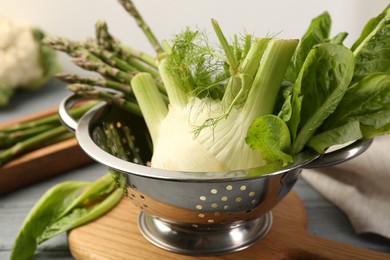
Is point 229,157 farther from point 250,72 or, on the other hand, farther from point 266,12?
point 266,12

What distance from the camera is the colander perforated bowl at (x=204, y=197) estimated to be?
807 mm

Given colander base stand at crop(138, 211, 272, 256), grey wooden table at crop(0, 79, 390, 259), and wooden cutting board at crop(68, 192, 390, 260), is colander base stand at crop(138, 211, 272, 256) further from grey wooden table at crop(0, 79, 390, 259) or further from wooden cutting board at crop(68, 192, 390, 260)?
grey wooden table at crop(0, 79, 390, 259)

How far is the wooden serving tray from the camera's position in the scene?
122 cm

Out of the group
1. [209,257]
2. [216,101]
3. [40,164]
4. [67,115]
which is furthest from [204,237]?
[40,164]

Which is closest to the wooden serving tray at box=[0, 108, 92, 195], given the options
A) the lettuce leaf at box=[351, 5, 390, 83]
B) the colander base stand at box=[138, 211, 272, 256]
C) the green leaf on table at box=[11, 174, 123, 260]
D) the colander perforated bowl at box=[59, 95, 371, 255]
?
the green leaf on table at box=[11, 174, 123, 260]

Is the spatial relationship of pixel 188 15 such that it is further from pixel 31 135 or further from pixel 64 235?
A: pixel 64 235

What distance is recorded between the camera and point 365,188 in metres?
1.10

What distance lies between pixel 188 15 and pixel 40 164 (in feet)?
3.03

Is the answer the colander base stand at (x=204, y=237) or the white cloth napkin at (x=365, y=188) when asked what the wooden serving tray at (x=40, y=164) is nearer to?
the colander base stand at (x=204, y=237)

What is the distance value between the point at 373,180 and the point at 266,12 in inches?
39.2

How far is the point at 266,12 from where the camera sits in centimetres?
195

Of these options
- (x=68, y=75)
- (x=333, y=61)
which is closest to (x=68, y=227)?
(x=68, y=75)

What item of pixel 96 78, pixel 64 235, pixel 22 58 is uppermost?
pixel 96 78

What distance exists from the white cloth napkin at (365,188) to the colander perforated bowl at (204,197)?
7.1 inches
